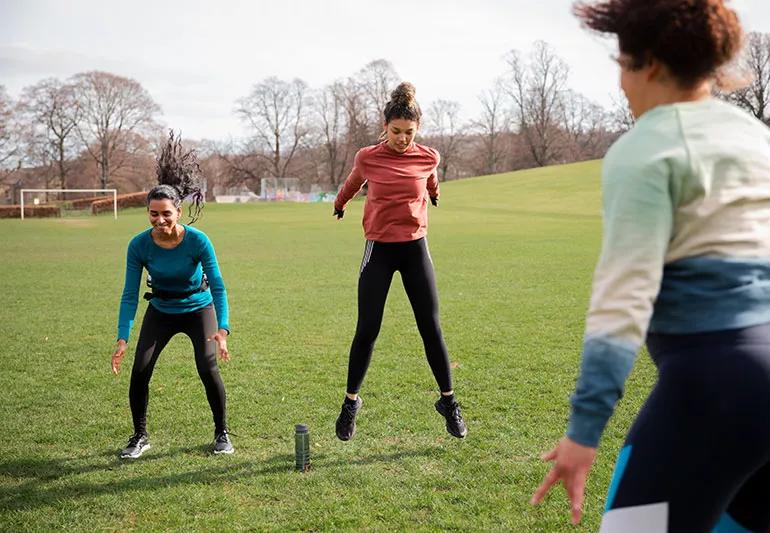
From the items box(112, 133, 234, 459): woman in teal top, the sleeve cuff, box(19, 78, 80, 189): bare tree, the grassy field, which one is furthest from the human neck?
box(19, 78, 80, 189): bare tree

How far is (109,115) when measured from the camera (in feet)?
241

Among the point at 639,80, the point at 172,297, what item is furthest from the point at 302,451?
the point at 639,80

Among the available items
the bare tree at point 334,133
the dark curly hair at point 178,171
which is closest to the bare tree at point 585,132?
the bare tree at point 334,133

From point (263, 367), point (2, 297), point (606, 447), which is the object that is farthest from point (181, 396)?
point (2, 297)

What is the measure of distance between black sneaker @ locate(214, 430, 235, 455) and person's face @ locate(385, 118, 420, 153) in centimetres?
263

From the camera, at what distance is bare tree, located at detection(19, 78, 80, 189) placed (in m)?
67.6

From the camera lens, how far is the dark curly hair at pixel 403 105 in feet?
17.0

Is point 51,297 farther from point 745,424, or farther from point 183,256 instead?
point 745,424

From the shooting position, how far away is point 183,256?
5590 millimetres

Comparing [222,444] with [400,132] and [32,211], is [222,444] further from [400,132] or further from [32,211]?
[32,211]

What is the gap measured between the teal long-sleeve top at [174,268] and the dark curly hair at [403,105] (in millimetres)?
1726

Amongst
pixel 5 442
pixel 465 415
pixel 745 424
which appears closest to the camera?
pixel 745 424

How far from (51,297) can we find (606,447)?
39.4 feet

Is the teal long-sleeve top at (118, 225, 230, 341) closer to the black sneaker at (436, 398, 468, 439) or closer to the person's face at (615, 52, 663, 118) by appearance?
the black sneaker at (436, 398, 468, 439)
